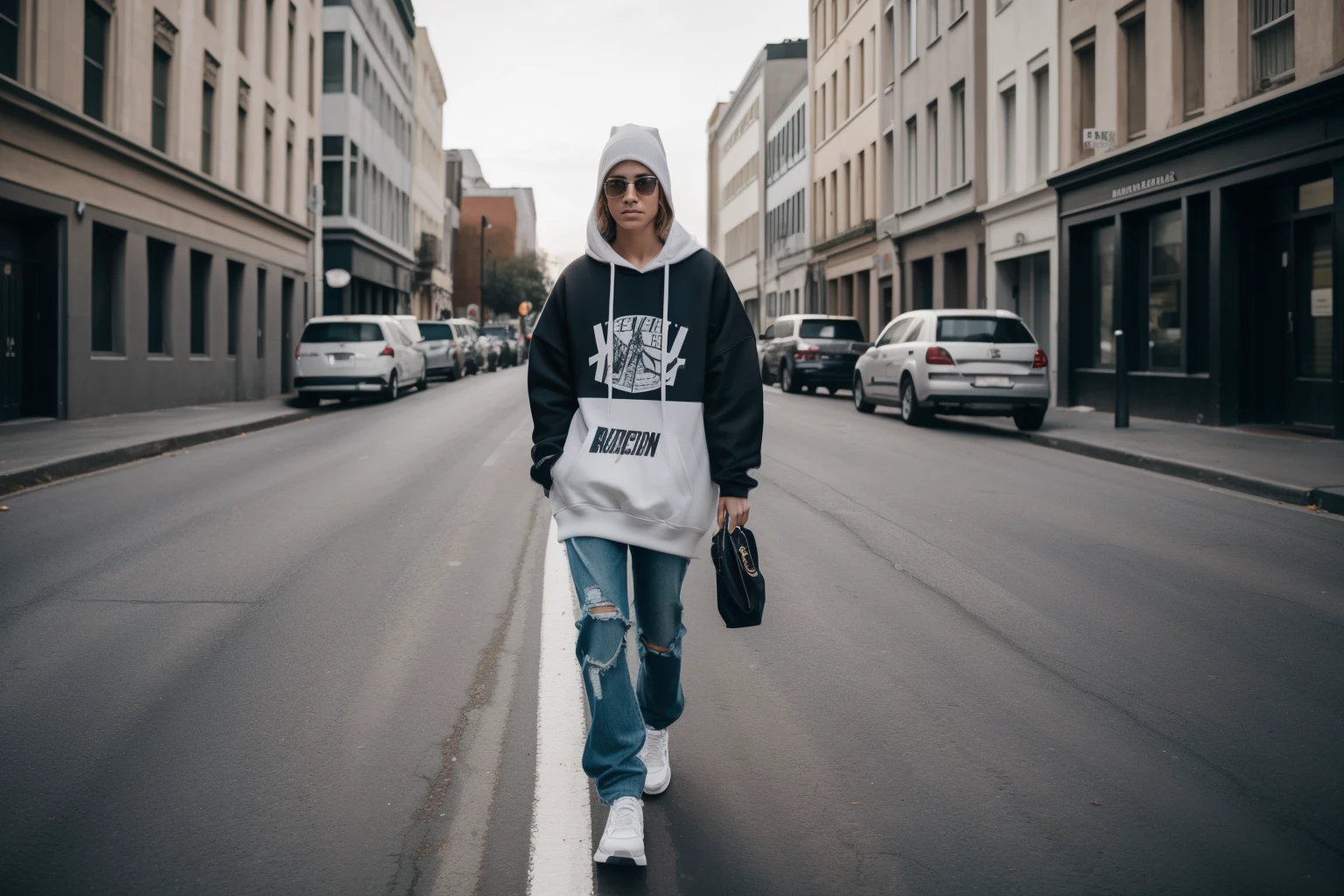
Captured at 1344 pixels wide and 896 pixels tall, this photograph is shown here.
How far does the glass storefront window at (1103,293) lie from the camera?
22016 millimetres

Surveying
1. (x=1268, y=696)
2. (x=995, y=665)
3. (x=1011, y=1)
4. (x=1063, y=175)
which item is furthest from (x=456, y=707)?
(x=1011, y=1)

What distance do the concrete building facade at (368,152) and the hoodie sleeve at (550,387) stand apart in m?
38.9

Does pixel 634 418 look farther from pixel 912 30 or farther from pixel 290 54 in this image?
pixel 912 30

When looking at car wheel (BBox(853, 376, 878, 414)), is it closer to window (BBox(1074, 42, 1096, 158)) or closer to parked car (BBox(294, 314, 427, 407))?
window (BBox(1074, 42, 1096, 158))

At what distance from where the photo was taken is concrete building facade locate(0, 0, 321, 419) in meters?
17.9

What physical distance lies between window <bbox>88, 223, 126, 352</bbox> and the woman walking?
1905cm

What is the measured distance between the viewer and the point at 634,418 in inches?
135

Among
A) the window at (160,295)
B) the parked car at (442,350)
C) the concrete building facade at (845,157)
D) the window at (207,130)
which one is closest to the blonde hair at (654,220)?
the window at (160,295)

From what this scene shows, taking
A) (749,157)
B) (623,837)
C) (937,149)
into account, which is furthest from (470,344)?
(623,837)

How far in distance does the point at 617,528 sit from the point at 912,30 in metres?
34.4

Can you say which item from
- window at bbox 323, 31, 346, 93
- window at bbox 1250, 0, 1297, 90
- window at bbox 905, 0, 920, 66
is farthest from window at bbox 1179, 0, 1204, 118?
window at bbox 323, 31, 346, 93

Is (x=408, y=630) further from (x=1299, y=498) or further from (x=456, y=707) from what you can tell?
(x=1299, y=498)

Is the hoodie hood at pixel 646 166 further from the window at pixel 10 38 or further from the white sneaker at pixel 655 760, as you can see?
the window at pixel 10 38

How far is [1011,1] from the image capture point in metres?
26.7
